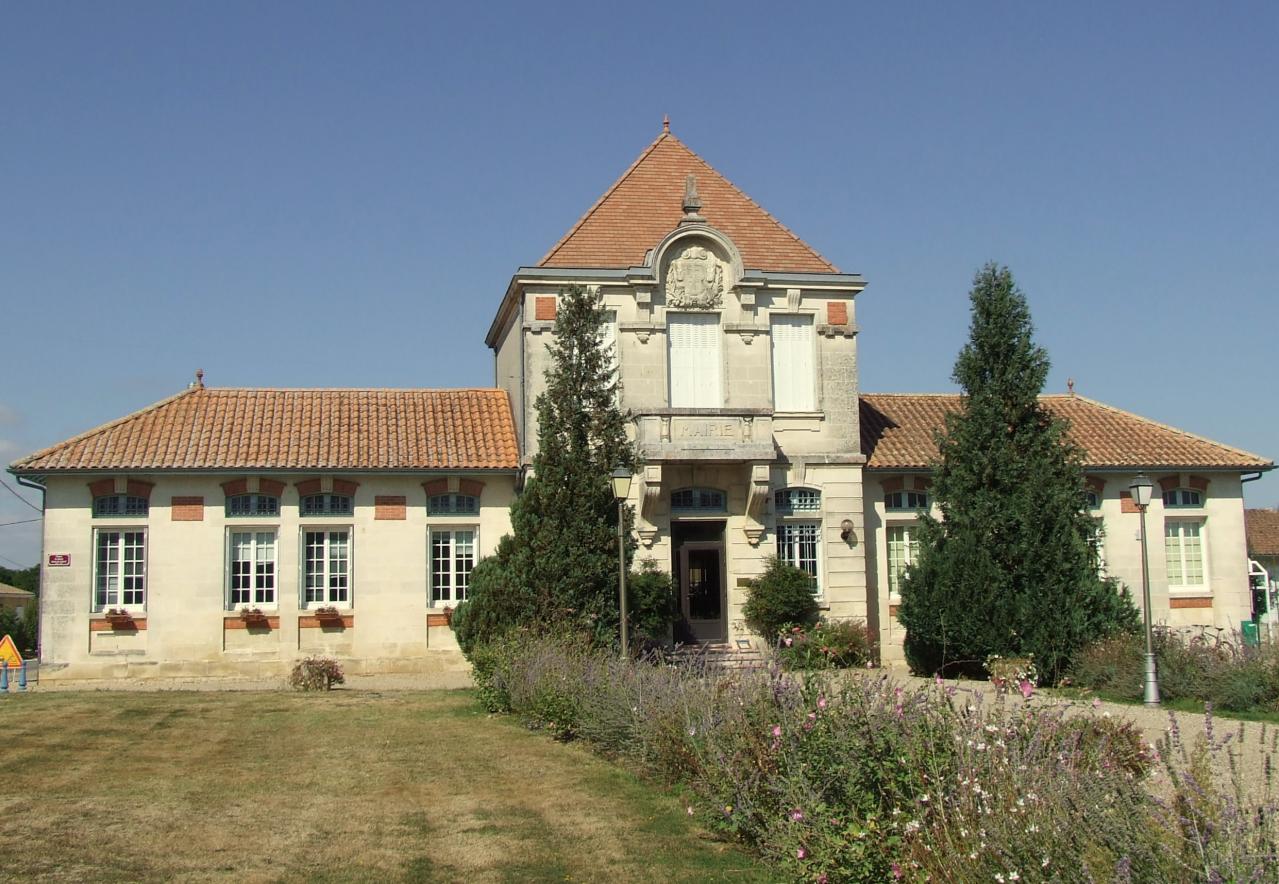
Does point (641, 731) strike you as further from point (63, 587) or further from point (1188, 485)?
point (1188, 485)

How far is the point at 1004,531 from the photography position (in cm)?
2083

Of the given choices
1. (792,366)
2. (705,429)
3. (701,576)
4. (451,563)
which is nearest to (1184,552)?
(792,366)

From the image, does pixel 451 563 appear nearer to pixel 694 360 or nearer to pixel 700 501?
pixel 700 501

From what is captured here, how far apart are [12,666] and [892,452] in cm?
1750

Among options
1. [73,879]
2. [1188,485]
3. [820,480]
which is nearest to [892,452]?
[820,480]

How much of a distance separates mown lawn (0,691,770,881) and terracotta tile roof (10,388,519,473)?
7.29 meters

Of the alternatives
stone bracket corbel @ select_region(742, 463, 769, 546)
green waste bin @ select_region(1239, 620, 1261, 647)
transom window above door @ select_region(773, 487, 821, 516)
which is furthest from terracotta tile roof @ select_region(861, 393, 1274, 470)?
green waste bin @ select_region(1239, 620, 1261, 647)

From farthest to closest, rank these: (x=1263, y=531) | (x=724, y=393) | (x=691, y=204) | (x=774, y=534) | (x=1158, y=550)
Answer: (x=1263, y=531)
(x=1158, y=550)
(x=691, y=204)
(x=724, y=393)
(x=774, y=534)

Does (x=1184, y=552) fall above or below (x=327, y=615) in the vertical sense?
above

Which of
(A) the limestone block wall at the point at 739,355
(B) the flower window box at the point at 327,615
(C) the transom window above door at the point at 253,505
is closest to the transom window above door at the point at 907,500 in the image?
(A) the limestone block wall at the point at 739,355

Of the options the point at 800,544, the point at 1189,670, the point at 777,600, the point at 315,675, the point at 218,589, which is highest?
the point at 800,544

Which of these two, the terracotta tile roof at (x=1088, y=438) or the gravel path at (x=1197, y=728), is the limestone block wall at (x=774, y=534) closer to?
the terracotta tile roof at (x=1088, y=438)

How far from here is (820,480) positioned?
2386cm

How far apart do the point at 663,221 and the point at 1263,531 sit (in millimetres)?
35133
